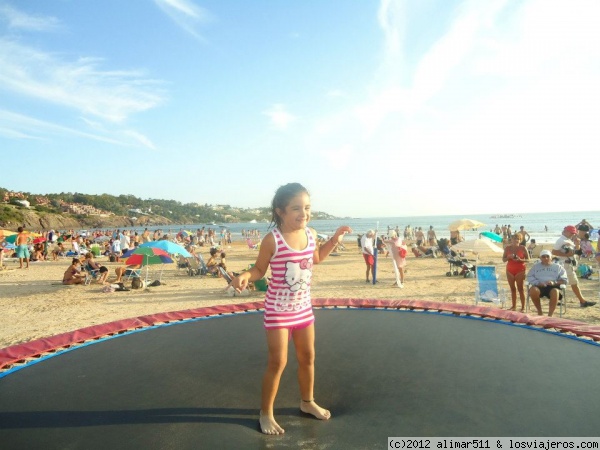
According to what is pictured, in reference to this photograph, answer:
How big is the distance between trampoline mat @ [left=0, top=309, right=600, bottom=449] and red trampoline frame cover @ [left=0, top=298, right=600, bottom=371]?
24 centimetres

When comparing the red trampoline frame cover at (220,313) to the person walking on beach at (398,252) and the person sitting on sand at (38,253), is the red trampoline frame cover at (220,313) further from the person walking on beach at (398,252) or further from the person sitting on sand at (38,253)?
the person sitting on sand at (38,253)

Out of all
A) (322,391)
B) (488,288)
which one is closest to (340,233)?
(322,391)

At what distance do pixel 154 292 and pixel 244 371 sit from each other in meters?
6.18

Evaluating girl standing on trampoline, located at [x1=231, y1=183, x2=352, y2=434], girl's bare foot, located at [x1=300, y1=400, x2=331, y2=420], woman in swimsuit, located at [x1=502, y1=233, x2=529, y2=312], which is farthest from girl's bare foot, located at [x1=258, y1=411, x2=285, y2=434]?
woman in swimsuit, located at [x1=502, y1=233, x2=529, y2=312]

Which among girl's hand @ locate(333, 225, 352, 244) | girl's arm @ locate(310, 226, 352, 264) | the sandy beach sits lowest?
the sandy beach

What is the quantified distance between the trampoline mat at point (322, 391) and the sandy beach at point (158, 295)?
8.37ft

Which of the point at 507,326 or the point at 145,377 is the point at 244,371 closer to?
the point at 145,377

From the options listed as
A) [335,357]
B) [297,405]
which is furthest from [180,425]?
[335,357]

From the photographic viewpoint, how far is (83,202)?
80.3 m

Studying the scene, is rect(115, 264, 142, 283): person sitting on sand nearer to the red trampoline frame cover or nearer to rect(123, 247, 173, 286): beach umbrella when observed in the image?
rect(123, 247, 173, 286): beach umbrella

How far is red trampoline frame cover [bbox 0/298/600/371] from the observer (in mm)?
3156

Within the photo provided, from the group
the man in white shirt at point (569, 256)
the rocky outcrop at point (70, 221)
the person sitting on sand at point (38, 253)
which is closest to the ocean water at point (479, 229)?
the rocky outcrop at point (70, 221)

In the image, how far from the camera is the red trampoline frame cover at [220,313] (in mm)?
3156

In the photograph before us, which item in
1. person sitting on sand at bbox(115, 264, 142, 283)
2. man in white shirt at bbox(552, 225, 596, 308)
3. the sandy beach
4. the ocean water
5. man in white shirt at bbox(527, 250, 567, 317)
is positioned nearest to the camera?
man in white shirt at bbox(527, 250, 567, 317)
